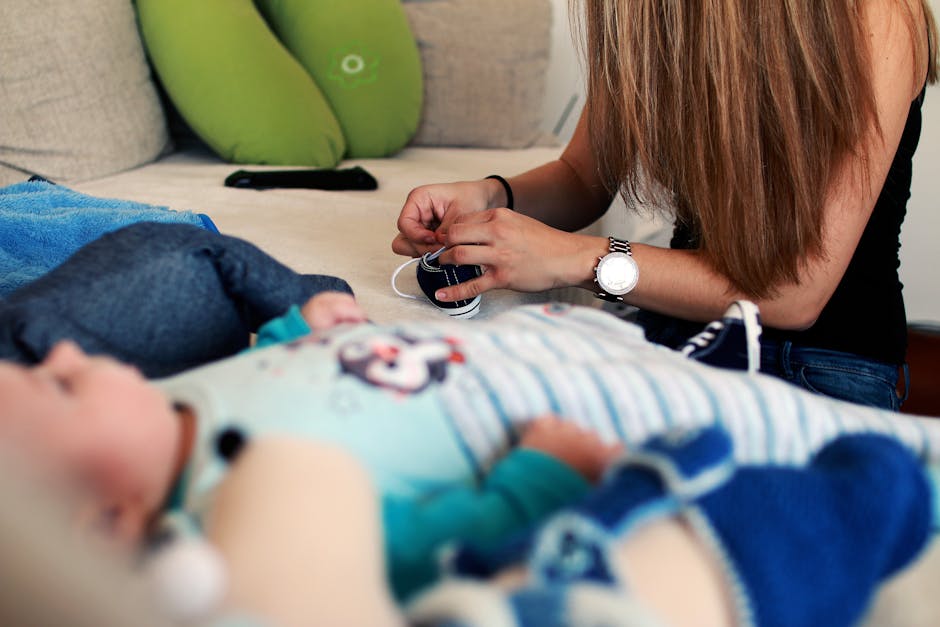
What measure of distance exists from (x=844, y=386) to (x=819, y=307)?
0.11 metres

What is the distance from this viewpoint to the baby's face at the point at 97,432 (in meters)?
0.24

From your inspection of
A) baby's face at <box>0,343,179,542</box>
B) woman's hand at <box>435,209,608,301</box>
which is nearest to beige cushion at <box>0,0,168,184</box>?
woman's hand at <box>435,209,608,301</box>

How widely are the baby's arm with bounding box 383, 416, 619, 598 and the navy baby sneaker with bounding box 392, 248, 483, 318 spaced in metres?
0.48

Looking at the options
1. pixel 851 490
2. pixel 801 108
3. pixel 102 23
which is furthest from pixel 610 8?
pixel 102 23

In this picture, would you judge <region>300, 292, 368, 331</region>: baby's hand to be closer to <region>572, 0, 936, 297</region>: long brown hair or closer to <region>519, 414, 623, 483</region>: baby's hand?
<region>519, 414, 623, 483</region>: baby's hand

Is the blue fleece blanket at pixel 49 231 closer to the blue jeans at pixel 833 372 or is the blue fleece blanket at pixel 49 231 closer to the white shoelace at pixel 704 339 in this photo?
the white shoelace at pixel 704 339

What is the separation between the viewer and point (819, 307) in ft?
3.02

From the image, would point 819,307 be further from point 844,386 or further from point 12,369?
point 12,369

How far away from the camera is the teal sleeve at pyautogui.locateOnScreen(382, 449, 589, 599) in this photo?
42 centimetres

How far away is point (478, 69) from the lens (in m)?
2.08

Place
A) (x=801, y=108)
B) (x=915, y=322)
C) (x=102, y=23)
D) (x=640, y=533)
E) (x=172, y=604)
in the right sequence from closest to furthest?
(x=172, y=604), (x=640, y=533), (x=801, y=108), (x=102, y=23), (x=915, y=322)

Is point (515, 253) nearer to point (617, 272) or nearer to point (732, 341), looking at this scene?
point (617, 272)

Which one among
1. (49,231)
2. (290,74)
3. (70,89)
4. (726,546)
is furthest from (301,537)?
(290,74)

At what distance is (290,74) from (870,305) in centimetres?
129
